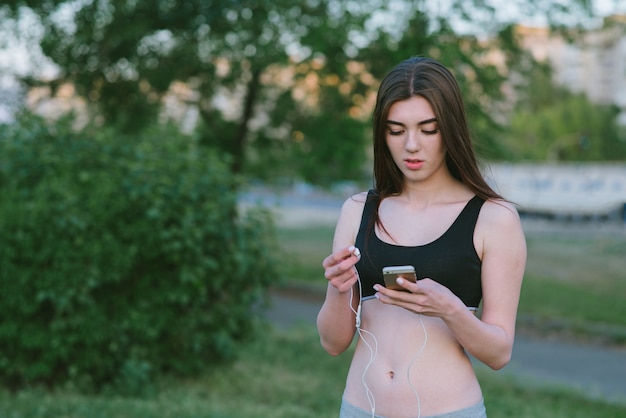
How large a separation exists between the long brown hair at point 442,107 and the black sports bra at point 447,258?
0.08 meters

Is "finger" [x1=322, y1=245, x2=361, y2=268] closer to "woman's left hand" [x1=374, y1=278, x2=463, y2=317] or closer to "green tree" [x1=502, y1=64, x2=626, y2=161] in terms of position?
"woman's left hand" [x1=374, y1=278, x2=463, y2=317]

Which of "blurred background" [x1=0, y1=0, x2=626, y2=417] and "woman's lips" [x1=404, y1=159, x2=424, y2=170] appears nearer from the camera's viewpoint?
"woman's lips" [x1=404, y1=159, x2=424, y2=170]

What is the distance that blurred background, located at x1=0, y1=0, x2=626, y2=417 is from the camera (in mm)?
5582

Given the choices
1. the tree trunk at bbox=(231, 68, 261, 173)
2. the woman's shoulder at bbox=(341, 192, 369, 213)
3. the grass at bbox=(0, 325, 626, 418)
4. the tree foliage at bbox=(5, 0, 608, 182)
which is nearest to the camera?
the woman's shoulder at bbox=(341, 192, 369, 213)

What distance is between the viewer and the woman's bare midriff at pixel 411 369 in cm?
207

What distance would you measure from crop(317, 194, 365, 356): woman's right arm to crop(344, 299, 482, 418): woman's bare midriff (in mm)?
76

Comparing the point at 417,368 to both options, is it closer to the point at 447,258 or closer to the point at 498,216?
the point at 447,258

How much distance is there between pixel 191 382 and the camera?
627cm

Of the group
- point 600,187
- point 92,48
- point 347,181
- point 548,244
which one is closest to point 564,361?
point 347,181

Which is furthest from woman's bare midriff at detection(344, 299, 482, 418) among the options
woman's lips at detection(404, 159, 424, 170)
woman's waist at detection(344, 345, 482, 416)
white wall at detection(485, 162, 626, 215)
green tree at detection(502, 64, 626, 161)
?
green tree at detection(502, 64, 626, 161)

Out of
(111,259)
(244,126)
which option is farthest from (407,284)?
(244,126)

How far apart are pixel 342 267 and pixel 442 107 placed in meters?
0.52

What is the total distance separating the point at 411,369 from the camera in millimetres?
2096

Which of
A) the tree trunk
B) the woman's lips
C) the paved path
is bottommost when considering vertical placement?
the paved path
